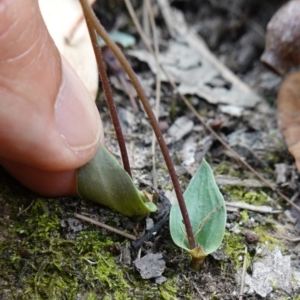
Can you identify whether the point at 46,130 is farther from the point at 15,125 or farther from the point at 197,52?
the point at 197,52

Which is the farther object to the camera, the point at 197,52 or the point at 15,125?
the point at 197,52

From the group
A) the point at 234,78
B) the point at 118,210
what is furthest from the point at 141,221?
the point at 234,78

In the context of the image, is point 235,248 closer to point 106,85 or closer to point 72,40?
point 106,85

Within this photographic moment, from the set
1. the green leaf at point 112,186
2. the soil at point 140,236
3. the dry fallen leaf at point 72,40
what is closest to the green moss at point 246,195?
the soil at point 140,236

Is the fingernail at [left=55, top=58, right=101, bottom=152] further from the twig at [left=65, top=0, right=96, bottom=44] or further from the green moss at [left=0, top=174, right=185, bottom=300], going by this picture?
the twig at [left=65, top=0, right=96, bottom=44]

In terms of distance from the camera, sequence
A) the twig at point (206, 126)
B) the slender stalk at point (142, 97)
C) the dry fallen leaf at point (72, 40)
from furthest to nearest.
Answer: the dry fallen leaf at point (72, 40) → the twig at point (206, 126) → the slender stalk at point (142, 97)

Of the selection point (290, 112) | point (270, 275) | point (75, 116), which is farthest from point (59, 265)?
point (290, 112)

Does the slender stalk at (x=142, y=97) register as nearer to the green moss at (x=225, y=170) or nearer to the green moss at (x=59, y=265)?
the green moss at (x=59, y=265)
